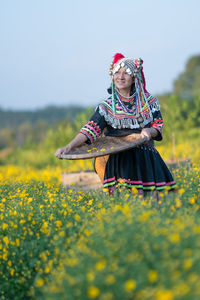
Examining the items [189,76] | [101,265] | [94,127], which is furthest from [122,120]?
[189,76]

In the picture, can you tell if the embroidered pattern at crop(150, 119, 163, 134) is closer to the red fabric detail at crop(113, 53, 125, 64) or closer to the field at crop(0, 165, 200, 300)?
the red fabric detail at crop(113, 53, 125, 64)

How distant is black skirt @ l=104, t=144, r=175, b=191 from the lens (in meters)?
4.04

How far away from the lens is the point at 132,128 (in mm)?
4137

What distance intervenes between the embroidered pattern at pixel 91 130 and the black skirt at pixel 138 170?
299 millimetres

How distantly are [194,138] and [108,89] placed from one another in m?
13.8

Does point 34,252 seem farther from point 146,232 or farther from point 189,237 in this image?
point 189,237

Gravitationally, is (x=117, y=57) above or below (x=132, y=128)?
above

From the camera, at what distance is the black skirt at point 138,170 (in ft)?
13.2

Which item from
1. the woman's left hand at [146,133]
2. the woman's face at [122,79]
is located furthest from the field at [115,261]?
the woman's face at [122,79]

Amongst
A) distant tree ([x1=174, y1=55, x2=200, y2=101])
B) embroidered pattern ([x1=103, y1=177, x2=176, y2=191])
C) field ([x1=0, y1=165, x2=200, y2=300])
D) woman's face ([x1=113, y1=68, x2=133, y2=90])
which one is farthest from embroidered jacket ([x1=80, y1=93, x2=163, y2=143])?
distant tree ([x1=174, y1=55, x2=200, y2=101])

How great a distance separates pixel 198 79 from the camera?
1732 inches

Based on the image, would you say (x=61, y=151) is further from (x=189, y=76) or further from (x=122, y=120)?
(x=189, y=76)

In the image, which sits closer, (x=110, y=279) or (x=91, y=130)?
(x=110, y=279)

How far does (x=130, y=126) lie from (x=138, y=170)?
474 millimetres
